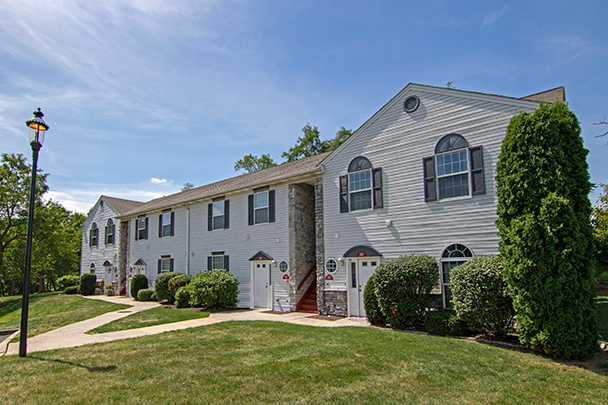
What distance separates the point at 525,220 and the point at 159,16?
9672mm

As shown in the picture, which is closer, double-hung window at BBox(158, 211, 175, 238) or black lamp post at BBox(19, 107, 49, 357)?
black lamp post at BBox(19, 107, 49, 357)

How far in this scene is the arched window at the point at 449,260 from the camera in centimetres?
1024

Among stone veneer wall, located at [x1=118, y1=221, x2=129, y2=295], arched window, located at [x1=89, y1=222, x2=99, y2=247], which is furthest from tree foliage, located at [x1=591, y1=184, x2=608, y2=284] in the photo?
arched window, located at [x1=89, y1=222, x2=99, y2=247]

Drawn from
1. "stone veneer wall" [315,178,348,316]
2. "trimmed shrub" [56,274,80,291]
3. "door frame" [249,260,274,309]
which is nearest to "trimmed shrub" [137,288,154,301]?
"door frame" [249,260,274,309]

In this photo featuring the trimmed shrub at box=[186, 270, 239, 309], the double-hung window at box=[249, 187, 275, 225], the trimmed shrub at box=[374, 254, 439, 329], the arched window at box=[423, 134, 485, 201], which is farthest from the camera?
the double-hung window at box=[249, 187, 275, 225]

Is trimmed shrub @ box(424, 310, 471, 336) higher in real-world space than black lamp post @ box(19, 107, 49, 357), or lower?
lower

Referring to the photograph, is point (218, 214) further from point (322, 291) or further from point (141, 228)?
point (141, 228)

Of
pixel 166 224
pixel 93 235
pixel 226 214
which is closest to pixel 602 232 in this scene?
pixel 226 214

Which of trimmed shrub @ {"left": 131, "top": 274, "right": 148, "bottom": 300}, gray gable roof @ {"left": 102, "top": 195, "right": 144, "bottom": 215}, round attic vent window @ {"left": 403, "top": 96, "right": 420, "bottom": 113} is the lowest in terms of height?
trimmed shrub @ {"left": 131, "top": 274, "right": 148, "bottom": 300}

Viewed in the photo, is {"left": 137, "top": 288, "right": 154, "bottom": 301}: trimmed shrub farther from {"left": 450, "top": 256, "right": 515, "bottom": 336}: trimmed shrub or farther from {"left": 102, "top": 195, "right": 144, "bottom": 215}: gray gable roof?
{"left": 450, "top": 256, "right": 515, "bottom": 336}: trimmed shrub

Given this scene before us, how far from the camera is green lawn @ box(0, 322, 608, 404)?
5066mm

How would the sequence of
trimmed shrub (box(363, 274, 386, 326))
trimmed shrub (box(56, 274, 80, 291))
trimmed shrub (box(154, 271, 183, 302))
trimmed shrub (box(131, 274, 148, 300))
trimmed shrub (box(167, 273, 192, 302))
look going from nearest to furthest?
trimmed shrub (box(363, 274, 386, 326)) → trimmed shrub (box(167, 273, 192, 302)) → trimmed shrub (box(154, 271, 183, 302)) → trimmed shrub (box(131, 274, 148, 300)) → trimmed shrub (box(56, 274, 80, 291))

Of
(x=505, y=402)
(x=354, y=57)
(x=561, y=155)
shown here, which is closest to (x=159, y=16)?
(x=354, y=57)

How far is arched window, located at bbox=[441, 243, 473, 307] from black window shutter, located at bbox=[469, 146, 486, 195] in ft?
5.25
